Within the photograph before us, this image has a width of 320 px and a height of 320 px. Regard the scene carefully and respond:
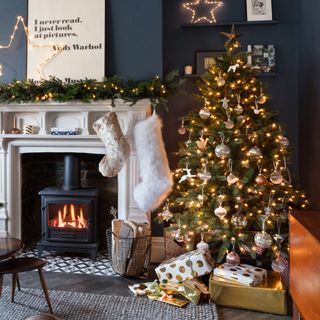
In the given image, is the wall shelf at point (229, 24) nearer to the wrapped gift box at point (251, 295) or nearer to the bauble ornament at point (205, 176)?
the bauble ornament at point (205, 176)

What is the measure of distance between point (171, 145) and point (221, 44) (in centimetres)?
Result: 125

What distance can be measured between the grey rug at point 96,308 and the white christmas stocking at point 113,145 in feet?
3.63

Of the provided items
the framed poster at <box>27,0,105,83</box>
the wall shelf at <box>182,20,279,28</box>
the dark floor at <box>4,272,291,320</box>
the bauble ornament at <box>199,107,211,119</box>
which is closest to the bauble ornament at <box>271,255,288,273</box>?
the dark floor at <box>4,272,291,320</box>

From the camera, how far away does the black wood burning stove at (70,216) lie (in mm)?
3508

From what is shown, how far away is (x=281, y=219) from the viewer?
273 centimetres

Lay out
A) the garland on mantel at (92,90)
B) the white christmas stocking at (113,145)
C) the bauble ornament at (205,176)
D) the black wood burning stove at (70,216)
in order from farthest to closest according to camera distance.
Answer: the black wood burning stove at (70,216), the garland on mantel at (92,90), the white christmas stocking at (113,145), the bauble ornament at (205,176)

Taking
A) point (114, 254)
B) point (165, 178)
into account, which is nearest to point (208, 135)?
point (165, 178)

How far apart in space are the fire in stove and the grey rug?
925mm

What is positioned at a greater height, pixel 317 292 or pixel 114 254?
pixel 317 292

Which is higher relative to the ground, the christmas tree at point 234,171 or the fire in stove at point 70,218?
the christmas tree at point 234,171

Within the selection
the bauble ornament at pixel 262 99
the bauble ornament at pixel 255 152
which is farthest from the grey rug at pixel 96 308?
the bauble ornament at pixel 262 99

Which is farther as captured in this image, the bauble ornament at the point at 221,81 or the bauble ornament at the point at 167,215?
the bauble ornament at the point at 167,215

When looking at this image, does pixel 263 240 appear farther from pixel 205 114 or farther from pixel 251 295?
pixel 205 114

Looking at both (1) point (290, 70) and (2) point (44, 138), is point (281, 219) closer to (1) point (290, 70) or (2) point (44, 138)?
(1) point (290, 70)
